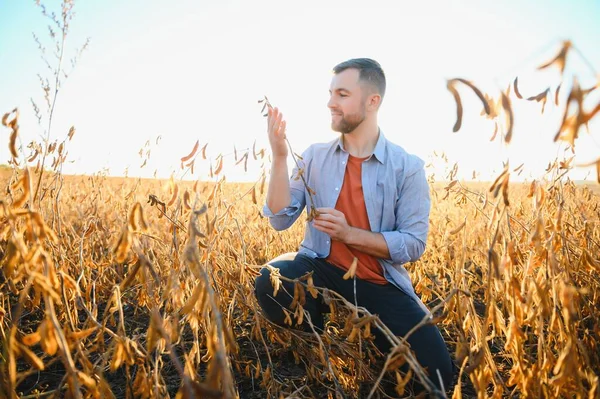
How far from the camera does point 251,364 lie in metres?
1.68

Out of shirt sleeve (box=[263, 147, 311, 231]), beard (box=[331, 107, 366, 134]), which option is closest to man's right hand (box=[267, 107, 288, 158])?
shirt sleeve (box=[263, 147, 311, 231])

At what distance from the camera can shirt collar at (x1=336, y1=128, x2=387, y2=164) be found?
78.0 inches

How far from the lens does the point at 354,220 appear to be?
1.99 metres

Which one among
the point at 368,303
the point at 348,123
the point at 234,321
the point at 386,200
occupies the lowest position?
the point at 234,321

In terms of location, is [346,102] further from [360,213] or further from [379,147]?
[360,213]

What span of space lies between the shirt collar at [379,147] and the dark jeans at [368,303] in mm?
635

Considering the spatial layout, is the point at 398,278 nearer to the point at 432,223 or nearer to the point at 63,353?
the point at 63,353

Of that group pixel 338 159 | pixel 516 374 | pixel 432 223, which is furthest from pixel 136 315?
pixel 432 223

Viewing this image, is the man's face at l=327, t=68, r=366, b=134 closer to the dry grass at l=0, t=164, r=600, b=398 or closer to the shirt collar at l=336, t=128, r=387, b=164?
the shirt collar at l=336, t=128, r=387, b=164

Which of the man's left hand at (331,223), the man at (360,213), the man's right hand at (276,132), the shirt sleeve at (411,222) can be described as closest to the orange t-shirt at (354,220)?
the man at (360,213)

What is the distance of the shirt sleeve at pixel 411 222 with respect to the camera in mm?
1757

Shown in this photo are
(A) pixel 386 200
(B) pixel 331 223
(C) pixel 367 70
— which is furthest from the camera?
(C) pixel 367 70

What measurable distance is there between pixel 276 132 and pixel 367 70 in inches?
33.9

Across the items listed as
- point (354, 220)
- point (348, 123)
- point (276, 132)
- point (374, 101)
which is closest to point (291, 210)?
point (354, 220)
